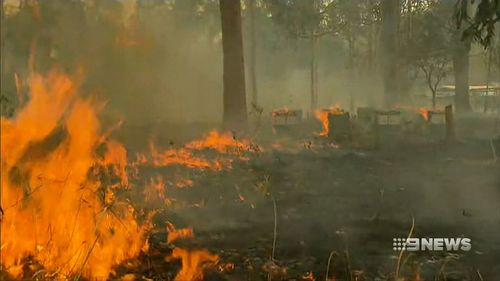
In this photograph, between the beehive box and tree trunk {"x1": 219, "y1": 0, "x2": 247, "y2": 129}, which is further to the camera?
the beehive box

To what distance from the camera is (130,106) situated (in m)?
24.5

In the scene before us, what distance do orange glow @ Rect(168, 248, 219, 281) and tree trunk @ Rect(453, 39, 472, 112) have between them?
20835mm

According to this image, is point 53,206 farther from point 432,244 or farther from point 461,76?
point 461,76

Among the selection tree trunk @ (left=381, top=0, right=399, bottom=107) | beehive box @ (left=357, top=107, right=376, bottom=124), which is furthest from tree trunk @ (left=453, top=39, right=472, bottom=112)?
beehive box @ (left=357, top=107, right=376, bottom=124)

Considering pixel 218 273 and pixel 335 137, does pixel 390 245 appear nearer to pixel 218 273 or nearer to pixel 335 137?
pixel 218 273

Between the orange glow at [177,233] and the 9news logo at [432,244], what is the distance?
2535 mm

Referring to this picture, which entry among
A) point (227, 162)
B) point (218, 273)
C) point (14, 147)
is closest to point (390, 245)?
point (218, 273)

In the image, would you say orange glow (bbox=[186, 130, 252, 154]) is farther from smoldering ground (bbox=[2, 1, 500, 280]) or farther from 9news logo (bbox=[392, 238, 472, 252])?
9news logo (bbox=[392, 238, 472, 252])

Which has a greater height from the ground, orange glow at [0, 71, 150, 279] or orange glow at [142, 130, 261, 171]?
orange glow at [0, 71, 150, 279]

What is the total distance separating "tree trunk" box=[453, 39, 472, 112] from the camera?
83.2ft

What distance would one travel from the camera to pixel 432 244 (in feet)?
23.4

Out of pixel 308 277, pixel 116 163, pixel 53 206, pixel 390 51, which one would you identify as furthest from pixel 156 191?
pixel 390 51

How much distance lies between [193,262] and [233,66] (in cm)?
1095

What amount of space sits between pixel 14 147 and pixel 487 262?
508cm
